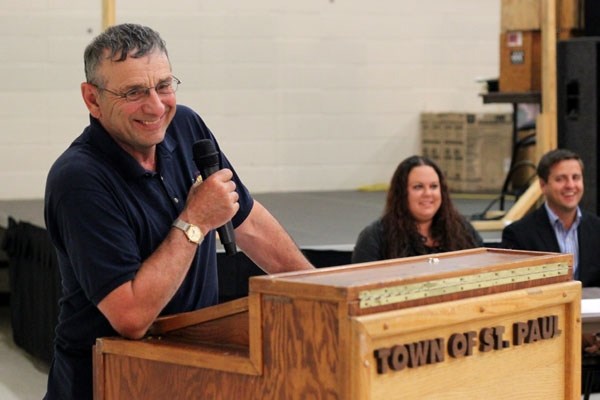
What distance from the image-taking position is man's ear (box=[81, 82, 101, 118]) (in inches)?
82.7

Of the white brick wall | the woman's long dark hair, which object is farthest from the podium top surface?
the white brick wall

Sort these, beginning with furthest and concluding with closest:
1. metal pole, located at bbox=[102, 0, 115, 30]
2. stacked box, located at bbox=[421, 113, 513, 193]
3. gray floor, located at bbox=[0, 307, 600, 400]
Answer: stacked box, located at bbox=[421, 113, 513, 193], metal pole, located at bbox=[102, 0, 115, 30], gray floor, located at bbox=[0, 307, 600, 400]

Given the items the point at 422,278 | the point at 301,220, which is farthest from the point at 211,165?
the point at 301,220

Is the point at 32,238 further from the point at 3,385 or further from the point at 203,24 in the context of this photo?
the point at 203,24

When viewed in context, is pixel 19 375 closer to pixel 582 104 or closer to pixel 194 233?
pixel 582 104

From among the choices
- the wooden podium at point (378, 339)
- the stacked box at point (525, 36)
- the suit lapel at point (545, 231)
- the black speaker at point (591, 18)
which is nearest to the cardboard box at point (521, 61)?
the stacked box at point (525, 36)

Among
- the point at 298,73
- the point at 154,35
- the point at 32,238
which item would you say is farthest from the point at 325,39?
the point at 154,35

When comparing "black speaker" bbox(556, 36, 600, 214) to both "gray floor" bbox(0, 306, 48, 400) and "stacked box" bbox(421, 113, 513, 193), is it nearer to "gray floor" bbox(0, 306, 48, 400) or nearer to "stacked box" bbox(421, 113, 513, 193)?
"stacked box" bbox(421, 113, 513, 193)

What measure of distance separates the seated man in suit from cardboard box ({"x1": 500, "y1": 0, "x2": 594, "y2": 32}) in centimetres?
177

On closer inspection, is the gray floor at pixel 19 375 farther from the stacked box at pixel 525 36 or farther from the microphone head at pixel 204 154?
the microphone head at pixel 204 154

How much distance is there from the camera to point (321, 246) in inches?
223

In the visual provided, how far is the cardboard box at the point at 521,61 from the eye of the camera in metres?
6.88

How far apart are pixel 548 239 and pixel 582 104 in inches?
61.9

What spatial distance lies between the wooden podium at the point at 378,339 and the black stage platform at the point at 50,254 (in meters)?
2.85
